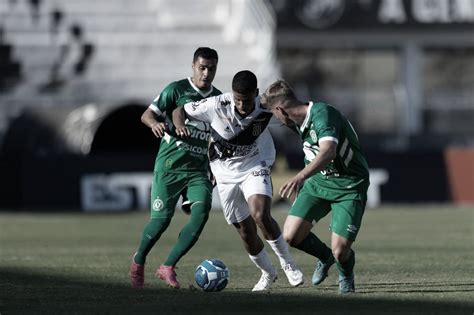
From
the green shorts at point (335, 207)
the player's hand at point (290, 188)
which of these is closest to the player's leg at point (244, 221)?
the green shorts at point (335, 207)

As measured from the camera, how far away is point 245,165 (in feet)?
35.5

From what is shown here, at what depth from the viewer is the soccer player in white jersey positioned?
1063 centimetres

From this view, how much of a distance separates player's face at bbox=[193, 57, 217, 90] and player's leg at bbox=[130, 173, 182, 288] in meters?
0.92

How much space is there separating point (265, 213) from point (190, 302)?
124 centimetres

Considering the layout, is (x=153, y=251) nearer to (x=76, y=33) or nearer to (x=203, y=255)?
(x=203, y=255)

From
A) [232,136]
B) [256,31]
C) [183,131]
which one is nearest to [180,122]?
[183,131]

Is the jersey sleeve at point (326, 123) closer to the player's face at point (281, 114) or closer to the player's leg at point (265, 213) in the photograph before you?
the player's face at point (281, 114)

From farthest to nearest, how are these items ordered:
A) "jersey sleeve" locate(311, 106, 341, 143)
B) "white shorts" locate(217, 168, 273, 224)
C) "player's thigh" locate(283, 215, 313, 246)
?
1. "white shorts" locate(217, 168, 273, 224)
2. "player's thigh" locate(283, 215, 313, 246)
3. "jersey sleeve" locate(311, 106, 341, 143)

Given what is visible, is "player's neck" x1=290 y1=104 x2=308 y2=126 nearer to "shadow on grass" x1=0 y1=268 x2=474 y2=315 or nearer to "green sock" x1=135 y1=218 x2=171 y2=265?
"shadow on grass" x1=0 y1=268 x2=474 y2=315

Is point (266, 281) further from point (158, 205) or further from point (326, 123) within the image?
point (326, 123)

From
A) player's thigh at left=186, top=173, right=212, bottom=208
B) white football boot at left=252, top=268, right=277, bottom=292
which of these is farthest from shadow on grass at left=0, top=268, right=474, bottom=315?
player's thigh at left=186, top=173, right=212, bottom=208

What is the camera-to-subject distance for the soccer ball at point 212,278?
416 inches

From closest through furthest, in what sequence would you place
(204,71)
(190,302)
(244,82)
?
1. (190,302)
2. (244,82)
3. (204,71)

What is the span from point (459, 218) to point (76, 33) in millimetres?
14536
